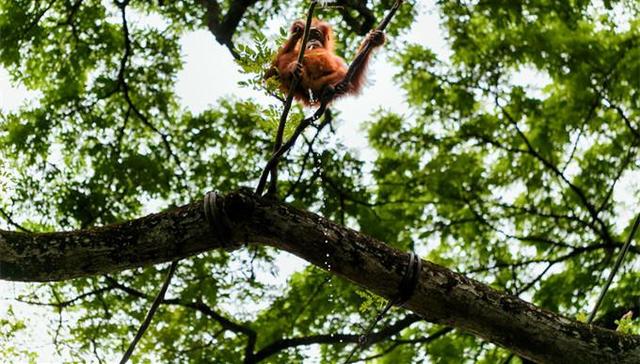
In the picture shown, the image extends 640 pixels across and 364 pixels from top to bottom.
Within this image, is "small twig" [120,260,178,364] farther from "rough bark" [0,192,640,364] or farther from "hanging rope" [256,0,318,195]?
"hanging rope" [256,0,318,195]

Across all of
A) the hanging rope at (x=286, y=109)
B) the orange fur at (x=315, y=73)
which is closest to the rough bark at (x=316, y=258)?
the hanging rope at (x=286, y=109)

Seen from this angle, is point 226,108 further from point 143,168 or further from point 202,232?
point 202,232

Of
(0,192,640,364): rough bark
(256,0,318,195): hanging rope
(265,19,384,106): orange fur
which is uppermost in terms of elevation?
(265,19,384,106): orange fur

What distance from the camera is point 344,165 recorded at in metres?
7.59

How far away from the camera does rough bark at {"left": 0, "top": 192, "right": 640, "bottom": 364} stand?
9.90ft

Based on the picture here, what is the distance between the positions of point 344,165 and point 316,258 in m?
4.59

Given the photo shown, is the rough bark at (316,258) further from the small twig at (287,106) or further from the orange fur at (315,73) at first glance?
the orange fur at (315,73)

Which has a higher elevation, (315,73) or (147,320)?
(315,73)

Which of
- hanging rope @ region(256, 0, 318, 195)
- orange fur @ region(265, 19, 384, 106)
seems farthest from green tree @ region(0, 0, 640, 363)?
hanging rope @ region(256, 0, 318, 195)

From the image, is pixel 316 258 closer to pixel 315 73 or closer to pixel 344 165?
pixel 315 73

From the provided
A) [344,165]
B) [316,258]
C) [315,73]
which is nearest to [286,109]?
[316,258]

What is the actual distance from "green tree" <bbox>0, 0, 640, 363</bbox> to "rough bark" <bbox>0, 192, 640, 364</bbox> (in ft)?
10.2

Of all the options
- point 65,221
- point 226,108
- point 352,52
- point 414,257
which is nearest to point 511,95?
point 352,52

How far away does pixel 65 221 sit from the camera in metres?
6.88
